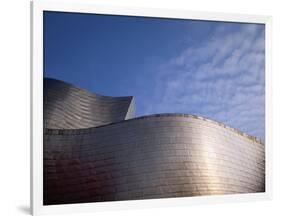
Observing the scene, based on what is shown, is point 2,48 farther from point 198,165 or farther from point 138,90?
point 198,165

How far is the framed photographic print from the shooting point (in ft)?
14.0

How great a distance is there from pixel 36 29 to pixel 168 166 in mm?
1553

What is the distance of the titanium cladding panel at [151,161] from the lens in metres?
4.29

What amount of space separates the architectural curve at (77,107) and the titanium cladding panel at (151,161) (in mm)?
63

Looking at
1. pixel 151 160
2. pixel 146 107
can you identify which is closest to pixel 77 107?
pixel 146 107

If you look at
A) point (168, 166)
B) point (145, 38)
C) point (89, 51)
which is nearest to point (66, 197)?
point (168, 166)

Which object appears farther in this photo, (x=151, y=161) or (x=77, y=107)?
(x=151, y=161)

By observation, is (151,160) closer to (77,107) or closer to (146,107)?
(146,107)

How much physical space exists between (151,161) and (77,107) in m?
0.77

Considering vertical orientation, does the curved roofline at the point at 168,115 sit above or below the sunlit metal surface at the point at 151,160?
above

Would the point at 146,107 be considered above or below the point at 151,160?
above

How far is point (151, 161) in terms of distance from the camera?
4.52 m

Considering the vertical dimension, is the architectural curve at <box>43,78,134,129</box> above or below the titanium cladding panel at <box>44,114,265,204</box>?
above

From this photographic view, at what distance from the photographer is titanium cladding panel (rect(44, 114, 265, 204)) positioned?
4.29 metres
